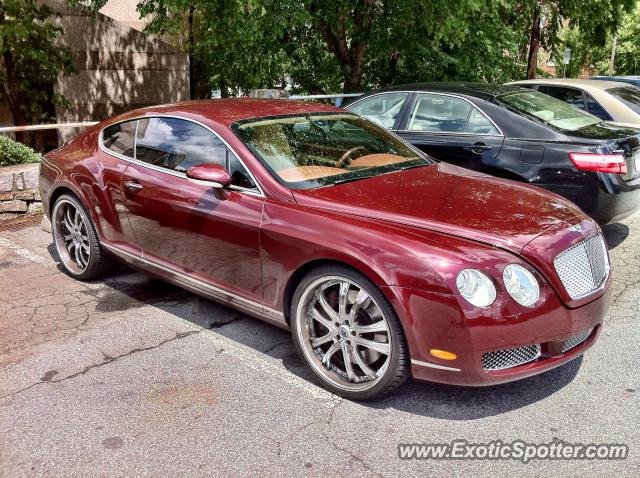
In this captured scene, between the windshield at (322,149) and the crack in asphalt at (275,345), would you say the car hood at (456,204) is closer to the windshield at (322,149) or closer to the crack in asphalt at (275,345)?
the windshield at (322,149)

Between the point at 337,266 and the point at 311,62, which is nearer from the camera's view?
the point at 337,266

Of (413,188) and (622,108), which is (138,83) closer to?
(622,108)

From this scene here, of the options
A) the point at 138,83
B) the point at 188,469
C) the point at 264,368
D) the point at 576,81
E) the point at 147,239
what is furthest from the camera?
the point at 138,83

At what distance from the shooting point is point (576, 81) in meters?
9.29

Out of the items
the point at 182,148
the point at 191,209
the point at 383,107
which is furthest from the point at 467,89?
the point at 191,209

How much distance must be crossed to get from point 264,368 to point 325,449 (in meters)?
0.94

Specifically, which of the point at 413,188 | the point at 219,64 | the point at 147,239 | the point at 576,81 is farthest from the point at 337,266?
the point at 219,64

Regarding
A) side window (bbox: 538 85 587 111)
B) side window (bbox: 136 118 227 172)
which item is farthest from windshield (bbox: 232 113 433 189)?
→ side window (bbox: 538 85 587 111)

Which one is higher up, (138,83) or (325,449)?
(138,83)

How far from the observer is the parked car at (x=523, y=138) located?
5434mm

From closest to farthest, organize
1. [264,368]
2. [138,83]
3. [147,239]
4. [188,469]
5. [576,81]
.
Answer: [188,469] < [264,368] < [147,239] < [576,81] < [138,83]

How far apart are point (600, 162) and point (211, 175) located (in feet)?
11.1

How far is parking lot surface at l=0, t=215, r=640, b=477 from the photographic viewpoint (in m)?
2.94

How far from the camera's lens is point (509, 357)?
319 cm
